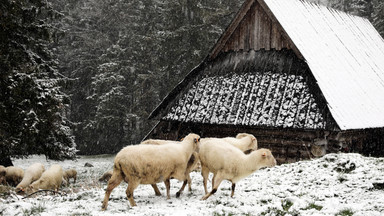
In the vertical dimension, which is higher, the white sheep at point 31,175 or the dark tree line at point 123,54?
the dark tree line at point 123,54

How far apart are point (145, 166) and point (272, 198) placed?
7.89 ft

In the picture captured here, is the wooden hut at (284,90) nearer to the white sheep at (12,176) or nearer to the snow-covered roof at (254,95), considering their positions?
the snow-covered roof at (254,95)

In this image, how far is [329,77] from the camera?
13820mm

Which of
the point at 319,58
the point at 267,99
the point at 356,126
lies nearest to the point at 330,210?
the point at 356,126

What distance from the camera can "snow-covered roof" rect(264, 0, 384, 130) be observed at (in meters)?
13.1

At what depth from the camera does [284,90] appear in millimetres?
13633

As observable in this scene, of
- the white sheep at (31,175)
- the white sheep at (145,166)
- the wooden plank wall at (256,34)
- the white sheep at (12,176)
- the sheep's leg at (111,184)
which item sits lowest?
the white sheep at (12,176)

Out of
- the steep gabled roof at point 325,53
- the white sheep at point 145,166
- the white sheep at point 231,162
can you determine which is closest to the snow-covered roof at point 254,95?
the steep gabled roof at point 325,53

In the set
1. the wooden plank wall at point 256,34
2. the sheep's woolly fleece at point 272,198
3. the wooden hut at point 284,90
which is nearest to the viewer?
the sheep's woolly fleece at point 272,198

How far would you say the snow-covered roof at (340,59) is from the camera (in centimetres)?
1312

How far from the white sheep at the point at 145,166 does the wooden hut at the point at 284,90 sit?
22.3ft

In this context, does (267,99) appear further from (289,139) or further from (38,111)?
(38,111)

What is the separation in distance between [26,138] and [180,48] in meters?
Result: 17.1

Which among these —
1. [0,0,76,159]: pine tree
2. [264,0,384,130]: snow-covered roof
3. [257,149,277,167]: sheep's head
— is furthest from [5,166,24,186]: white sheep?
[264,0,384,130]: snow-covered roof
